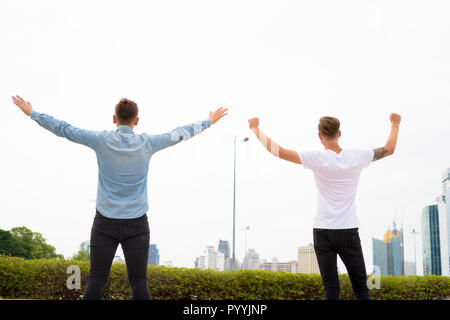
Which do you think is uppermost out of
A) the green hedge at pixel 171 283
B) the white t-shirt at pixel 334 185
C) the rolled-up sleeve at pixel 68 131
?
the rolled-up sleeve at pixel 68 131

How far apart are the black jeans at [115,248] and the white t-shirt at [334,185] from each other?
149 centimetres

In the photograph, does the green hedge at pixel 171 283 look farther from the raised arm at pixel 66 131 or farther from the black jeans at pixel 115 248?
the raised arm at pixel 66 131

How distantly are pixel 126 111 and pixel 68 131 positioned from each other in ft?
1.64

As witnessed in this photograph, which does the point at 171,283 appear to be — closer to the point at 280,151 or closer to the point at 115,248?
the point at 115,248

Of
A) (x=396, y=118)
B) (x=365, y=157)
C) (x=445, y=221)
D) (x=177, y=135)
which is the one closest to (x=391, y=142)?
(x=396, y=118)

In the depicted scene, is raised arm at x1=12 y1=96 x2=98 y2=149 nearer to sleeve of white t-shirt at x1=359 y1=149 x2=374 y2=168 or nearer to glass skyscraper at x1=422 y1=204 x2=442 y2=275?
sleeve of white t-shirt at x1=359 y1=149 x2=374 y2=168

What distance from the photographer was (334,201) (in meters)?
3.66

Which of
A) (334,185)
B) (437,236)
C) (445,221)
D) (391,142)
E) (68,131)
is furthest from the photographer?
(437,236)

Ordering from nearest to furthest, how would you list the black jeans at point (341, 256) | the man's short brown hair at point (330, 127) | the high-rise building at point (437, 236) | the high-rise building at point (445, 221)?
the black jeans at point (341, 256)
the man's short brown hair at point (330, 127)
the high-rise building at point (445, 221)
the high-rise building at point (437, 236)

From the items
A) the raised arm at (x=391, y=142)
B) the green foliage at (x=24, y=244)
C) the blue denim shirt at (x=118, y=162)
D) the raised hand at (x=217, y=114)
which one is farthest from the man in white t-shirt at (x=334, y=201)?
the green foliage at (x=24, y=244)

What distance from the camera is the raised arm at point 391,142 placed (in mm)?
3955

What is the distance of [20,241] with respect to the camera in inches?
1674
